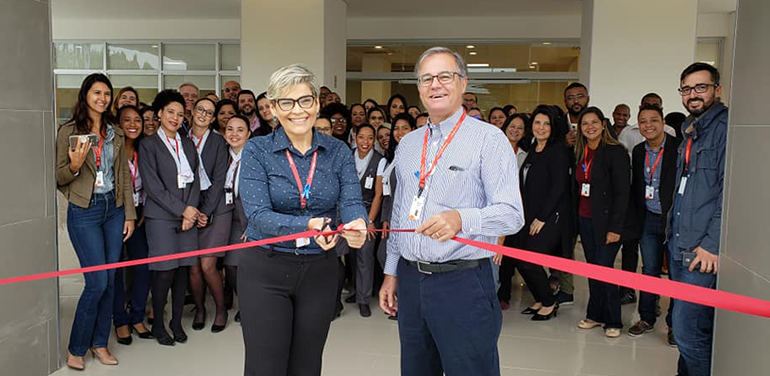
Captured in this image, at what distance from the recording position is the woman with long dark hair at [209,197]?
15.3 ft

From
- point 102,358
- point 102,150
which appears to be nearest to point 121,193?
point 102,150

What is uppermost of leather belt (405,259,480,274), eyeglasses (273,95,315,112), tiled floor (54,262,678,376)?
eyeglasses (273,95,315,112)

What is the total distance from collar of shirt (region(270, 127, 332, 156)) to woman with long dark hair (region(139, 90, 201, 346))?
2.17 m

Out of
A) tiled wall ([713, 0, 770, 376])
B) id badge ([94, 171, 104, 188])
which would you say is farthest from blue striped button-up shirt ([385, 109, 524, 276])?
id badge ([94, 171, 104, 188])

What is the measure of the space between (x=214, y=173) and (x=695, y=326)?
3445 millimetres

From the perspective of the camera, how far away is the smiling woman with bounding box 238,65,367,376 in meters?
2.39

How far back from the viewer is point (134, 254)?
184 inches

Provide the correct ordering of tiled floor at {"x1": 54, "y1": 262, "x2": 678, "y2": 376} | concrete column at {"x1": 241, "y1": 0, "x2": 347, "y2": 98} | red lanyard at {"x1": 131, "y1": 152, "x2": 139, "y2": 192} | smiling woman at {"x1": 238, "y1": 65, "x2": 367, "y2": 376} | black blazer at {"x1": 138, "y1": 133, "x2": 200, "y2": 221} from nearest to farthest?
1. smiling woman at {"x1": 238, "y1": 65, "x2": 367, "y2": 376}
2. tiled floor at {"x1": 54, "y1": 262, "x2": 678, "y2": 376}
3. black blazer at {"x1": 138, "y1": 133, "x2": 200, "y2": 221}
4. red lanyard at {"x1": 131, "y1": 152, "x2": 139, "y2": 192}
5. concrete column at {"x1": 241, "y1": 0, "x2": 347, "y2": 98}

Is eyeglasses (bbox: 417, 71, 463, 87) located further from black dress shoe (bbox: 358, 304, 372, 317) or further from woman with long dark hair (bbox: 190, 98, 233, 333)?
black dress shoe (bbox: 358, 304, 372, 317)

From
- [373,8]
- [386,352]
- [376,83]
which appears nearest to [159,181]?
[386,352]

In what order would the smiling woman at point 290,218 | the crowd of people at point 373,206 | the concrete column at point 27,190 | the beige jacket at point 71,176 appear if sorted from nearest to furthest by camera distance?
the crowd of people at point 373,206 → the smiling woman at point 290,218 → the concrete column at point 27,190 → the beige jacket at point 71,176

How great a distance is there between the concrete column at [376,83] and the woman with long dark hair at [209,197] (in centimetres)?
1037

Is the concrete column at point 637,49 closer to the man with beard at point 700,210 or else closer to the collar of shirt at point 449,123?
the man with beard at point 700,210

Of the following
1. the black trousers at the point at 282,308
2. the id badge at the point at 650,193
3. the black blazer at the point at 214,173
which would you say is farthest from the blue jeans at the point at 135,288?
the id badge at the point at 650,193
